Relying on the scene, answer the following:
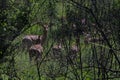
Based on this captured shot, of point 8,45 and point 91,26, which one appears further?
point 8,45

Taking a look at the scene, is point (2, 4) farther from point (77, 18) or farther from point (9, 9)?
point (77, 18)

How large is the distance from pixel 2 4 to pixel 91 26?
3.87 metres

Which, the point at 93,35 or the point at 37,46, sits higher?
the point at 93,35

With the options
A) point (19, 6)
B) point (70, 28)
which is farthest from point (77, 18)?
point (19, 6)

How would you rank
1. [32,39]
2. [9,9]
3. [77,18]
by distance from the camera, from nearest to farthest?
[77,18] → [9,9] → [32,39]

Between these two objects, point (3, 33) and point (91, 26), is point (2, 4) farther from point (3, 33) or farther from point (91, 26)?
point (91, 26)

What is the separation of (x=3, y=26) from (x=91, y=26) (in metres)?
3.48

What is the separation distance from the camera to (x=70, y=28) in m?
3.78

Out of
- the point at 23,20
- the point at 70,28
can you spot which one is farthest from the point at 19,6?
the point at 70,28

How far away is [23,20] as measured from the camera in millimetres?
8102

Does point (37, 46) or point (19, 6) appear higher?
point (19, 6)

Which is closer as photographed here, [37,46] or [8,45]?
[8,45]

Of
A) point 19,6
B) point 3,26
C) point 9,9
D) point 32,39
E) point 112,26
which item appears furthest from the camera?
point 32,39

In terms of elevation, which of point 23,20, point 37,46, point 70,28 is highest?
point 70,28
